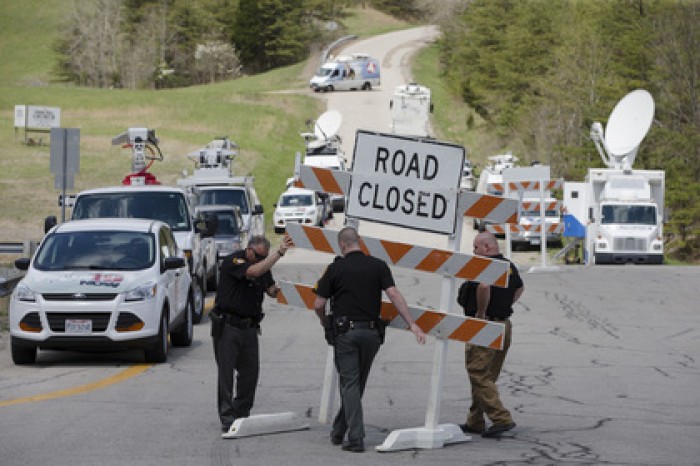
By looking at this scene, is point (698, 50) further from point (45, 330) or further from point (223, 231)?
point (45, 330)

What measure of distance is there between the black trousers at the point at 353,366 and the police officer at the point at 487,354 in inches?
48.4

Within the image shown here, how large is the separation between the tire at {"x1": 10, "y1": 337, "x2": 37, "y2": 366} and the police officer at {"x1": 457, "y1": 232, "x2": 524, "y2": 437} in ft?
22.0

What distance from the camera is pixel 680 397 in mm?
13820

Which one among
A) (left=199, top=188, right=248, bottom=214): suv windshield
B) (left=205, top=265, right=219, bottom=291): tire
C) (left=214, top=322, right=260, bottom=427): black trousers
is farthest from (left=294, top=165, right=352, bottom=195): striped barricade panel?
(left=199, top=188, right=248, bottom=214): suv windshield

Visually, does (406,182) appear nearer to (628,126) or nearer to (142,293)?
(142,293)

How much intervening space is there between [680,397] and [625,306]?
Answer: 11.4 m

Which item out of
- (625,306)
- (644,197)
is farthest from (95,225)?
(644,197)

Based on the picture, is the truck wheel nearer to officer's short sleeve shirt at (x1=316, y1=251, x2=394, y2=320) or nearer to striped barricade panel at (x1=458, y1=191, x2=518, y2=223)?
striped barricade panel at (x1=458, y1=191, x2=518, y2=223)

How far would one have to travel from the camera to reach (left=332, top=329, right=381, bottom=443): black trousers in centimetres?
1016

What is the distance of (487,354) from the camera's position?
11.2m

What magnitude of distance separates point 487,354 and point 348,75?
296ft

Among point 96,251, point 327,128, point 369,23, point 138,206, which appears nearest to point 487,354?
point 96,251

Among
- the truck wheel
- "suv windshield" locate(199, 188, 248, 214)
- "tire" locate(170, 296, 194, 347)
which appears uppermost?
"suv windshield" locate(199, 188, 248, 214)

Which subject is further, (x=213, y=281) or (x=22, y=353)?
(x=213, y=281)
